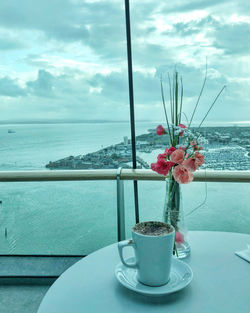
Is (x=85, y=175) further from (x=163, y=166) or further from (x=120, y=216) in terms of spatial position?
(x=163, y=166)

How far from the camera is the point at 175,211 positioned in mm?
1022

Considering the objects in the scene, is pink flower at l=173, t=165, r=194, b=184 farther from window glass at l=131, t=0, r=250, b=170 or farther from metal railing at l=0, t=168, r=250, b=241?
window glass at l=131, t=0, r=250, b=170

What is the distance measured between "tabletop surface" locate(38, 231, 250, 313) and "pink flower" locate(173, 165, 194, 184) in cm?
27

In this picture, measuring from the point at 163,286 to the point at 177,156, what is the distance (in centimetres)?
36

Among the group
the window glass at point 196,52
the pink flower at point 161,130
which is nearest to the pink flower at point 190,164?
the pink flower at point 161,130

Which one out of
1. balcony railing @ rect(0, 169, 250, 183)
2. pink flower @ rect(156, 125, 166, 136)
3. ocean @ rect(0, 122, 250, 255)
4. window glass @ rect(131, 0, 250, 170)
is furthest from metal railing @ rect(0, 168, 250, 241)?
pink flower @ rect(156, 125, 166, 136)

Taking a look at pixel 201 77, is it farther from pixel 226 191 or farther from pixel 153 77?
pixel 226 191

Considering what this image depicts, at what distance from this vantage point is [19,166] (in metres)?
2.67

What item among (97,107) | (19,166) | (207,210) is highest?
(97,107)

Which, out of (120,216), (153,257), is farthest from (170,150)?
(120,216)

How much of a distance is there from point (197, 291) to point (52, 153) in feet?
7.19

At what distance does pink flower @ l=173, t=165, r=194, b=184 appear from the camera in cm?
94

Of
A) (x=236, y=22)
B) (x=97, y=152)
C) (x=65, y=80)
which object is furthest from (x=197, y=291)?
(x=65, y=80)

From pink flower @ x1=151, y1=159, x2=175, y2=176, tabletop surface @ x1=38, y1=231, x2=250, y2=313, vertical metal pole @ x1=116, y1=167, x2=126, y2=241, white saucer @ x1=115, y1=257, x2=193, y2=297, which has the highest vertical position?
pink flower @ x1=151, y1=159, x2=175, y2=176
